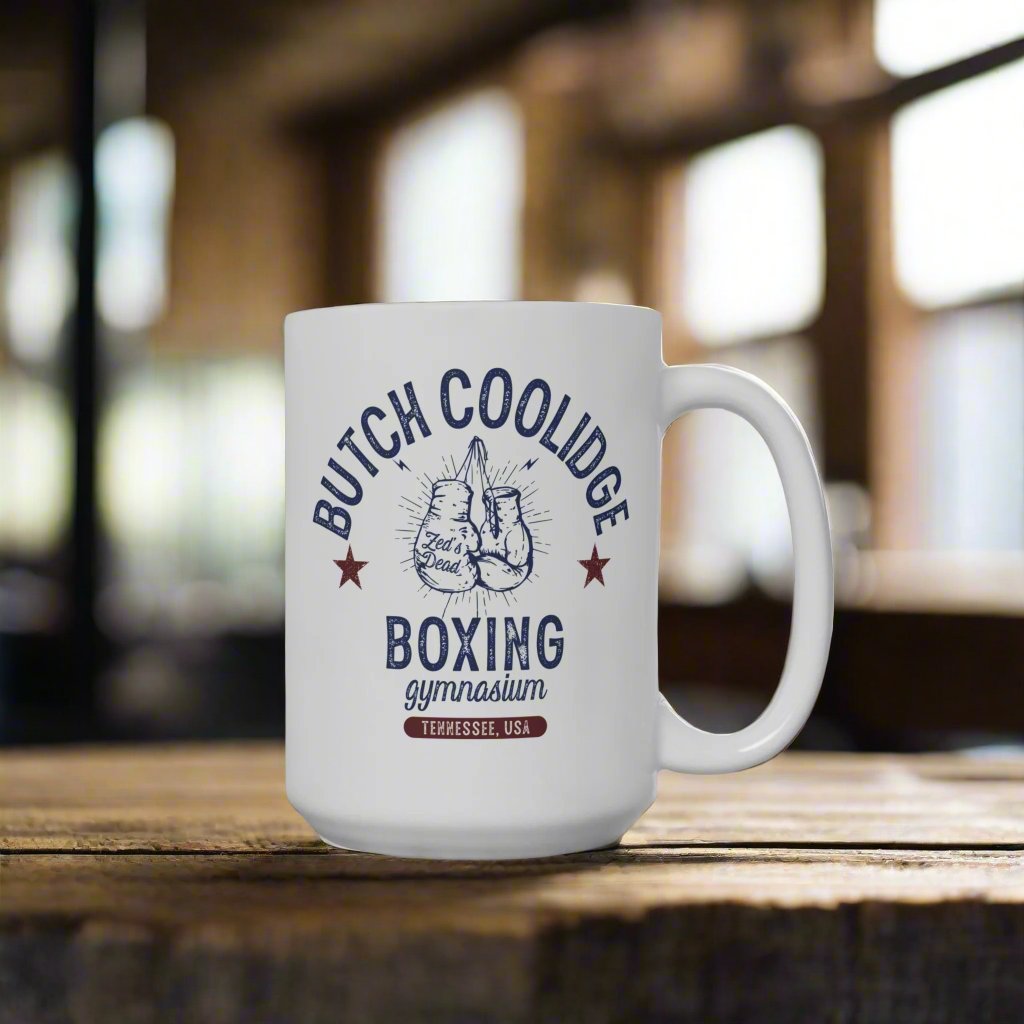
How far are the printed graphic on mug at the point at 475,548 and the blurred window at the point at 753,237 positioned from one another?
3481mm

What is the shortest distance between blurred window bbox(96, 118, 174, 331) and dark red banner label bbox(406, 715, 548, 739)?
326cm

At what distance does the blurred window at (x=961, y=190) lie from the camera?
3.22 m

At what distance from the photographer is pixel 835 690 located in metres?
3.14

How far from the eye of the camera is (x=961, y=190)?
3344 millimetres

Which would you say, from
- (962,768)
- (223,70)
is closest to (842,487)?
(223,70)

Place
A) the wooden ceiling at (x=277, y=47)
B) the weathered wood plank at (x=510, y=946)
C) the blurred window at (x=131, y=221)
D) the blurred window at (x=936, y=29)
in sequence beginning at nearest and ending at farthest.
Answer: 1. the weathered wood plank at (x=510, y=946)
2. the blurred window at (x=936, y=29)
3. the wooden ceiling at (x=277, y=47)
4. the blurred window at (x=131, y=221)

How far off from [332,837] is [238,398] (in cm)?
442

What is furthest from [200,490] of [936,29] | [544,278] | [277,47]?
[936,29]

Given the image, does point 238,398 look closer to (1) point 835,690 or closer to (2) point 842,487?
(2) point 842,487

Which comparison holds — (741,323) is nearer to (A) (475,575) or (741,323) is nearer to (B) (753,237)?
(B) (753,237)

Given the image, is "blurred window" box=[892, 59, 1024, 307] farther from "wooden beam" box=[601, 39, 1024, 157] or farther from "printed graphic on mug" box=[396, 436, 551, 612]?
"printed graphic on mug" box=[396, 436, 551, 612]

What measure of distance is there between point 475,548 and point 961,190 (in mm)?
3273

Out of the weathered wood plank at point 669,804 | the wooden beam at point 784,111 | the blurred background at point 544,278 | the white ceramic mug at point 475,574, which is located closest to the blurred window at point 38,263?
the blurred background at point 544,278

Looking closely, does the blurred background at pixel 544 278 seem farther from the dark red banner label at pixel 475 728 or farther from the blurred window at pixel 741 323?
the dark red banner label at pixel 475 728
